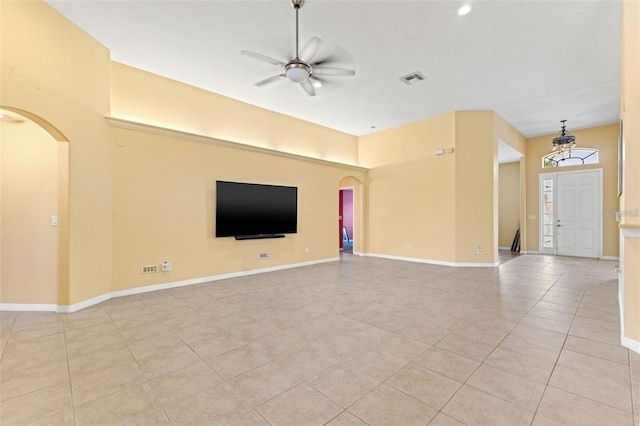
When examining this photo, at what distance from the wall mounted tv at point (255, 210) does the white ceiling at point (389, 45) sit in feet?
6.15

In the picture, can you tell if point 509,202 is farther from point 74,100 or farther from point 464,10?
point 74,100

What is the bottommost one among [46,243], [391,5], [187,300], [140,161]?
[187,300]

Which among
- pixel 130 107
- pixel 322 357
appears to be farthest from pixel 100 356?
pixel 130 107

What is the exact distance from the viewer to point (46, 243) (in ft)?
11.5

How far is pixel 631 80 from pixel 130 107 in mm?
6257

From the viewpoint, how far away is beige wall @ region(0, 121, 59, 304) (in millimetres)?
3482

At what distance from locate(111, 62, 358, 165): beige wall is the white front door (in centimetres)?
678

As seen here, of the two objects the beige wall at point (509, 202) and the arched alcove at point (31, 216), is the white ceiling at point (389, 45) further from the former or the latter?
the beige wall at point (509, 202)

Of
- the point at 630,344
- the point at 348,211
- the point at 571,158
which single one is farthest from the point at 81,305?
the point at 571,158

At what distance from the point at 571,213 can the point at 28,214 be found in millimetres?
11710

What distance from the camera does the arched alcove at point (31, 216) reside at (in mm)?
3449

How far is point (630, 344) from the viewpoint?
7.91ft

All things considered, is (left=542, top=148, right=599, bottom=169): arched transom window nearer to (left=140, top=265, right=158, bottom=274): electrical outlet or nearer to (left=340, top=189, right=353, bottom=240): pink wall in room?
(left=340, top=189, right=353, bottom=240): pink wall in room

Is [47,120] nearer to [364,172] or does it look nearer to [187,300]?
[187,300]
